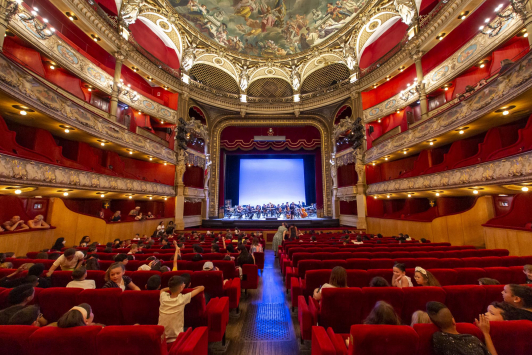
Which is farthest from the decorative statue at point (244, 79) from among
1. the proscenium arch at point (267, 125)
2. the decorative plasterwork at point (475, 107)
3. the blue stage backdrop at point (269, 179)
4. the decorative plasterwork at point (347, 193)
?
the decorative plasterwork at point (475, 107)

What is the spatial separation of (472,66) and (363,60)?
20.7 feet

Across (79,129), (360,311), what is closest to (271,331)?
(360,311)

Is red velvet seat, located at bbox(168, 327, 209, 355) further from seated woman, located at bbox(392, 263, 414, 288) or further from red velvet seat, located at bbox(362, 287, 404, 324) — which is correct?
seated woman, located at bbox(392, 263, 414, 288)

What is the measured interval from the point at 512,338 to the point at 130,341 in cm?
250

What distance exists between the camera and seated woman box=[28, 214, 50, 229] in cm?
670

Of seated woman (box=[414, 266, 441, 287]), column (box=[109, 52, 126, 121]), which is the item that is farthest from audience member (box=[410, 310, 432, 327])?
column (box=[109, 52, 126, 121])

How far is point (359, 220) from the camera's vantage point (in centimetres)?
1225

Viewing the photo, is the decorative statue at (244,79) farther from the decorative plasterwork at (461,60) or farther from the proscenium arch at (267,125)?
the decorative plasterwork at (461,60)

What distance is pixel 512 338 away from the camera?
1376 mm

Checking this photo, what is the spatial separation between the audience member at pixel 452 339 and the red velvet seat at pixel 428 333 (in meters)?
0.03

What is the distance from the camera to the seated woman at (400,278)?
2638 millimetres

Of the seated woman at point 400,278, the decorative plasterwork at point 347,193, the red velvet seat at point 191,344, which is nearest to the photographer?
the red velvet seat at point 191,344

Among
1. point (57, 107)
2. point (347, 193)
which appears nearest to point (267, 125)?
point (347, 193)

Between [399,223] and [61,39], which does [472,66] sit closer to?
[399,223]
